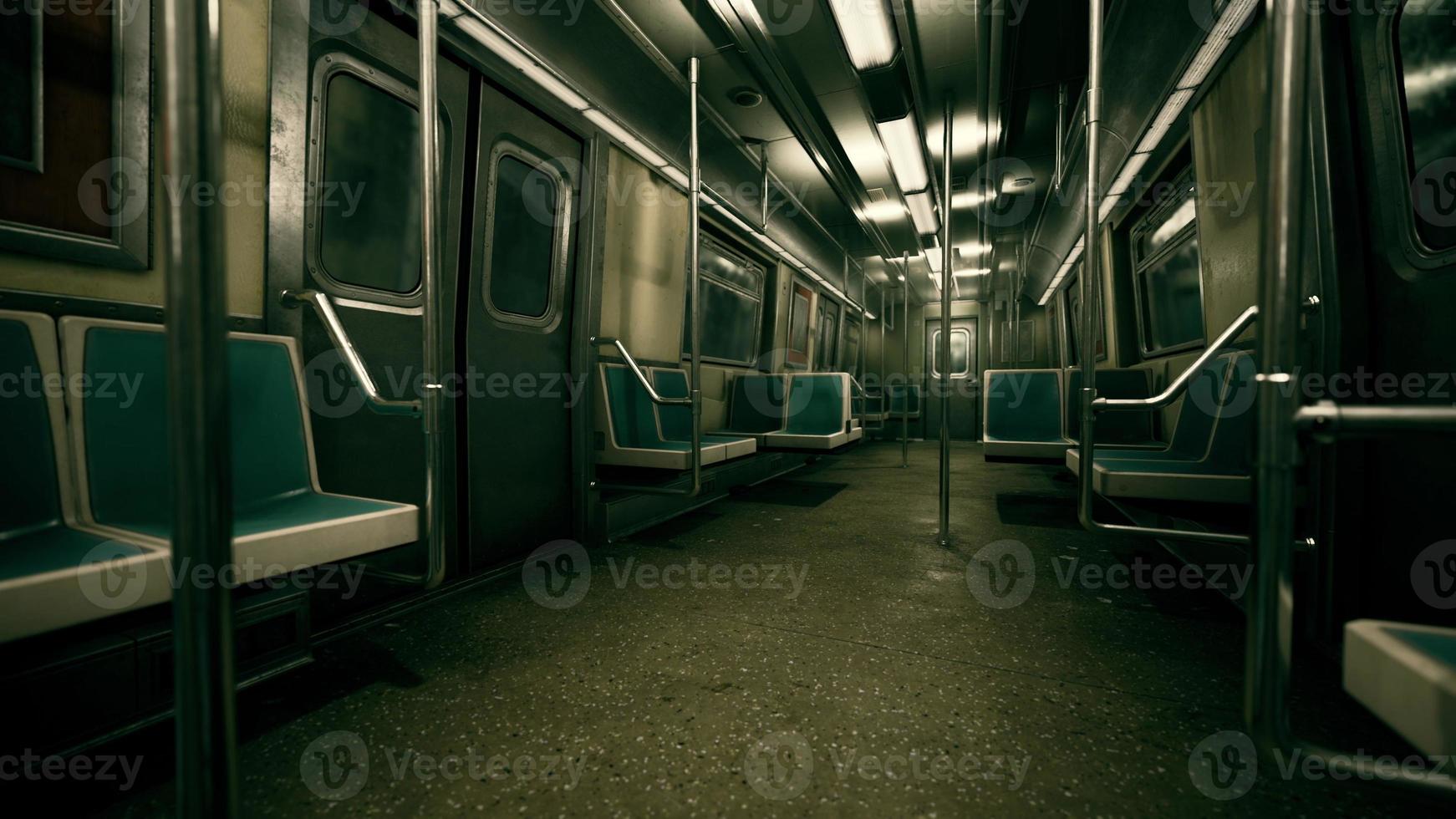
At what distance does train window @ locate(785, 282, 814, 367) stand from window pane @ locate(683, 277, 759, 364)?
896mm

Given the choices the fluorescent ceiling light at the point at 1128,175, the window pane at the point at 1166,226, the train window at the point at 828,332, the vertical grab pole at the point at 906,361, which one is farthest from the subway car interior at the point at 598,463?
the train window at the point at 828,332

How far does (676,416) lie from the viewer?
410 cm

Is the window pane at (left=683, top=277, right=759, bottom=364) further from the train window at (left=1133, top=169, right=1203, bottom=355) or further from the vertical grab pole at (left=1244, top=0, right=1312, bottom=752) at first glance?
the vertical grab pole at (left=1244, top=0, right=1312, bottom=752)

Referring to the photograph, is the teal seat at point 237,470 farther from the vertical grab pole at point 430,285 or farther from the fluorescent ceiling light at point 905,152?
the fluorescent ceiling light at point 905,152

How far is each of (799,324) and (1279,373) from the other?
22.4 feet

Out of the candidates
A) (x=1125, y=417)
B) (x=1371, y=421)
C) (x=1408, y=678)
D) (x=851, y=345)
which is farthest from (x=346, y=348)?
(x=851, y=345)

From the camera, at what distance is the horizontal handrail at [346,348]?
1.48m

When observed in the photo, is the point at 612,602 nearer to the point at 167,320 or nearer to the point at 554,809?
the point at 554,809

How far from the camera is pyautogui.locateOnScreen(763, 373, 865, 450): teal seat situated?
510 centimetres

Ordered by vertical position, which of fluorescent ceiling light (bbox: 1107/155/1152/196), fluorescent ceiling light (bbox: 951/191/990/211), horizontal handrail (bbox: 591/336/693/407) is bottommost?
horizontal handrail (bbox: 591/336/693/407)

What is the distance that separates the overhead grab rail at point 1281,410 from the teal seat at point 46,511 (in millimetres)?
1742

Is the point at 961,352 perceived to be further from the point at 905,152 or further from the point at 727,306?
the point at 905,152

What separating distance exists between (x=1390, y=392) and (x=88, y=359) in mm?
3504

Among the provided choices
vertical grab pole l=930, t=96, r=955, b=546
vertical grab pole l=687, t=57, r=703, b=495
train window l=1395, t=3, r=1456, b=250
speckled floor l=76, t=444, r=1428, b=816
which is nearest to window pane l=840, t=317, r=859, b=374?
vertical grab pole l=930, t=96, r=955, b=546
